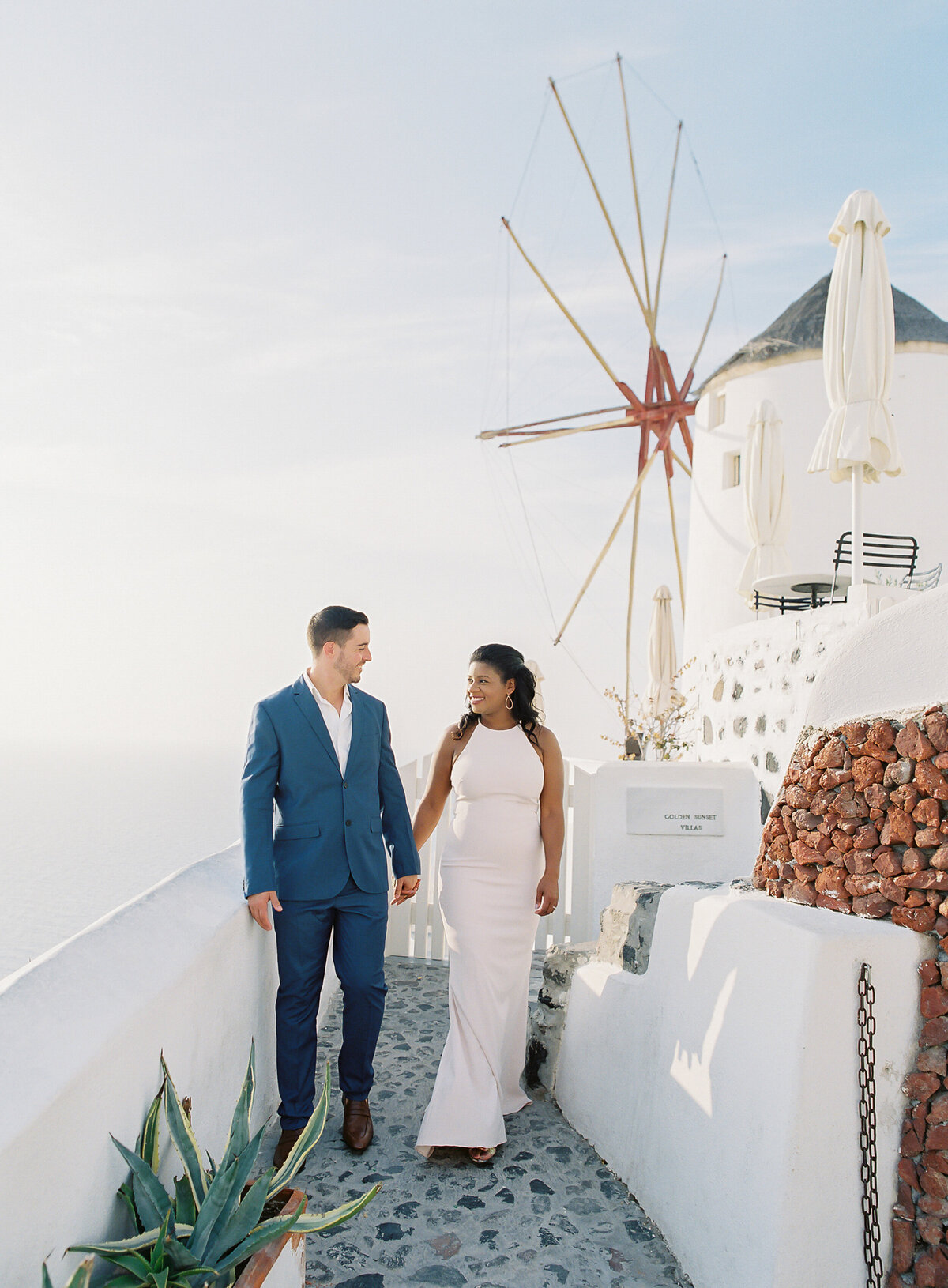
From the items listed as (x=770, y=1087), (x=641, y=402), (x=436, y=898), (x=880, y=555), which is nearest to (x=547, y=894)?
(x=770, y=1087)

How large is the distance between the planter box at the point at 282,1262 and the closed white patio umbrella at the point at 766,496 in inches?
304

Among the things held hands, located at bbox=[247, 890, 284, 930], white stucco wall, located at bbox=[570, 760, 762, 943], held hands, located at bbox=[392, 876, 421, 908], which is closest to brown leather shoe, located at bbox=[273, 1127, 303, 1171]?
held hands, located at bbox=[247, 890, 284, 930]

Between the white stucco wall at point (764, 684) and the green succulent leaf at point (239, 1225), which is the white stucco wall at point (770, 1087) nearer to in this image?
the green succulent leaf at point (239, 1225)

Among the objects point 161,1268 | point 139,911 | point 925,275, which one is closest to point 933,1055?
point 161,1268

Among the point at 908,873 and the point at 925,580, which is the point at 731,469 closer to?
the point at 925,580

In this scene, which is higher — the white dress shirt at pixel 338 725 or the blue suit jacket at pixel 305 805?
the white dress shirt at pixel 338 725

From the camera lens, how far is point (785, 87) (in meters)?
8.06

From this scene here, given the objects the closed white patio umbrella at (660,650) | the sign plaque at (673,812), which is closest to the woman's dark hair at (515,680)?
the sign plaque at (673,812)

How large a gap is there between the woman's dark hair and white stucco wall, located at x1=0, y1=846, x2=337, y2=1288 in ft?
3.87

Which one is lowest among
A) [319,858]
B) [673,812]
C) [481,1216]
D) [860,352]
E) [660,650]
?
[481,1216]

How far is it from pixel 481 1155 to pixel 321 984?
75cm

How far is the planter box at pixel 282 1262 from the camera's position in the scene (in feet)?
5.47

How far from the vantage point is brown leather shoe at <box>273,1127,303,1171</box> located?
9.25ft

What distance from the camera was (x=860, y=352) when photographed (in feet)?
19.7
